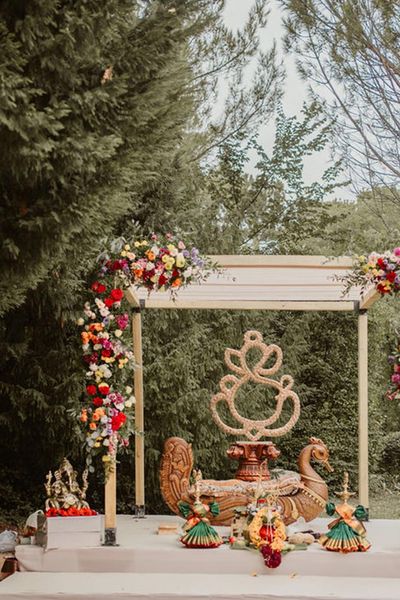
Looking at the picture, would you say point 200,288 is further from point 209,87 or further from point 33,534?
point 209,87

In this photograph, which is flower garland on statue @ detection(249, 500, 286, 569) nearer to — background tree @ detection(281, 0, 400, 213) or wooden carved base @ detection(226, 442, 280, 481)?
wooden carved base @ detection(226, 442, 280, 481)

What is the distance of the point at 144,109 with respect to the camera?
5.11 meters

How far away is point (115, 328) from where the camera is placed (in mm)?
7121

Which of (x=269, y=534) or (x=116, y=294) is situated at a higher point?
(x=116, y=294)

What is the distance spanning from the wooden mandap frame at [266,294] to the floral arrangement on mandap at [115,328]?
0.97 ft

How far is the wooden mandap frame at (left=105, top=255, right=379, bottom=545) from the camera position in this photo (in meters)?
7.53

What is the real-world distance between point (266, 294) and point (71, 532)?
8.76 feet

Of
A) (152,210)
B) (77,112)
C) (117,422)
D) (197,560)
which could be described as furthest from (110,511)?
(152,210)

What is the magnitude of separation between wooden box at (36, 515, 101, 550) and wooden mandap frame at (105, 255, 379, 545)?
97 millimetres

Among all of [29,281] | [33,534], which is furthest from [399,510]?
[29,281]

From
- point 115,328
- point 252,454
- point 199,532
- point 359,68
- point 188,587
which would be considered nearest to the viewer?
point 188,587

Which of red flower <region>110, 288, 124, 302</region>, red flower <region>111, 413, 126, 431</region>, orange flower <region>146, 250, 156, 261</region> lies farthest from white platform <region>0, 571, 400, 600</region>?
orange flower <region>146, 250, 156, 261</region>

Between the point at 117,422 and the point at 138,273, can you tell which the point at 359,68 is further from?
the point at 117,422

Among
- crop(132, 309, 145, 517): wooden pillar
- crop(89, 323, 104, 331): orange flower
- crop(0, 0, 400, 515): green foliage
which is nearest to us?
crop(0, 0, 400, 515): green foliage
